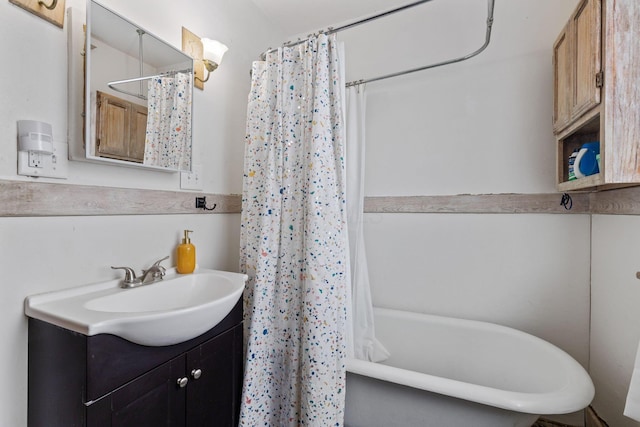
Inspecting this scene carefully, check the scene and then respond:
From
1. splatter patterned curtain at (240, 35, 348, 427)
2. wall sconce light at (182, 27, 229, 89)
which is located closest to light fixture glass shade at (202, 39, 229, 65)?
wall sconce light at (182, 27, 229, 89)

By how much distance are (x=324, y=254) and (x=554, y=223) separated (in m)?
1.39

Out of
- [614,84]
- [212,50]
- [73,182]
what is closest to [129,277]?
[73,182]

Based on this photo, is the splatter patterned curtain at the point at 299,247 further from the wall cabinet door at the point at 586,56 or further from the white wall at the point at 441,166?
the wall cabinet door at the point at 586,56

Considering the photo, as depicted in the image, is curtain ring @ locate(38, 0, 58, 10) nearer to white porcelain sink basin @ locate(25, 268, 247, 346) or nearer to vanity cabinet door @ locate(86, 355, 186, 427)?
white porcelain sink basin @ locate(25, 268, 247, 346)

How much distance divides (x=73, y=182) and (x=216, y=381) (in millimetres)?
926

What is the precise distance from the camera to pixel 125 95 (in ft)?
3.89

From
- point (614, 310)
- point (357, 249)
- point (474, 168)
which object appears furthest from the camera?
point (474, 168)

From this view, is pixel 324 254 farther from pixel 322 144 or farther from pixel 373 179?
pixel 373 179

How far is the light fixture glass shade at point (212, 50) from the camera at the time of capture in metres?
1.52

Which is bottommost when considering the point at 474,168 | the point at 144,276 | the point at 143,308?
the point at 143,308

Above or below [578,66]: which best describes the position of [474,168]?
below

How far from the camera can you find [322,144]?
130 centimetres

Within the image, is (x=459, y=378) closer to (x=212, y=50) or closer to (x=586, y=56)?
(x=586, y=56)

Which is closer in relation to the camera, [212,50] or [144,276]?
[144,276]
